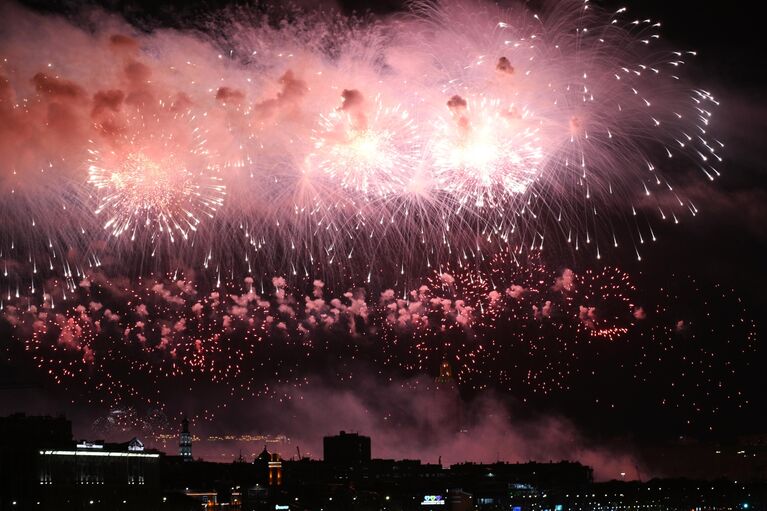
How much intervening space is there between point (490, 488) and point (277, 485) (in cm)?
3946

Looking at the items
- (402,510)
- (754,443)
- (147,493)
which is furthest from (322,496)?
(754,443)

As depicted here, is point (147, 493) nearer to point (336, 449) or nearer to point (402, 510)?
point (402, 510)

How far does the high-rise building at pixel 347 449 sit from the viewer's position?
18712 cm

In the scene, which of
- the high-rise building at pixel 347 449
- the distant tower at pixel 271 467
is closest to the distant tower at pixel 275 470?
the distant tower at pixel 271 467

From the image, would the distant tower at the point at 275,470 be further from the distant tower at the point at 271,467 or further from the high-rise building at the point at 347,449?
the high-rise building at the point at 347,449

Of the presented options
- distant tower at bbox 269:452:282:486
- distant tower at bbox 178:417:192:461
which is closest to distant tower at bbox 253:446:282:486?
distant tower at bbox 269:452:282:486

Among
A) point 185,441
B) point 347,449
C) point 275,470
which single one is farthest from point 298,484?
point 347,449

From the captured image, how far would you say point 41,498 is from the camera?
235 feet

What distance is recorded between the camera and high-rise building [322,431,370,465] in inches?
7367

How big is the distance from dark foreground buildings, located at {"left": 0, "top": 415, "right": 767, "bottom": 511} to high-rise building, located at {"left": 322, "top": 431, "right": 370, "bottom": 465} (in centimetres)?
23

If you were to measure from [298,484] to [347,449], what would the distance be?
4052 cm

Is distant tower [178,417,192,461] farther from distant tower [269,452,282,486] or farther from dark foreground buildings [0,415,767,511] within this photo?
distant tower [269,452,282,486]

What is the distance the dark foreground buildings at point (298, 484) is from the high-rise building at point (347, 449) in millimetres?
227

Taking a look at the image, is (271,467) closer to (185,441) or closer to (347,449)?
(185,441)
